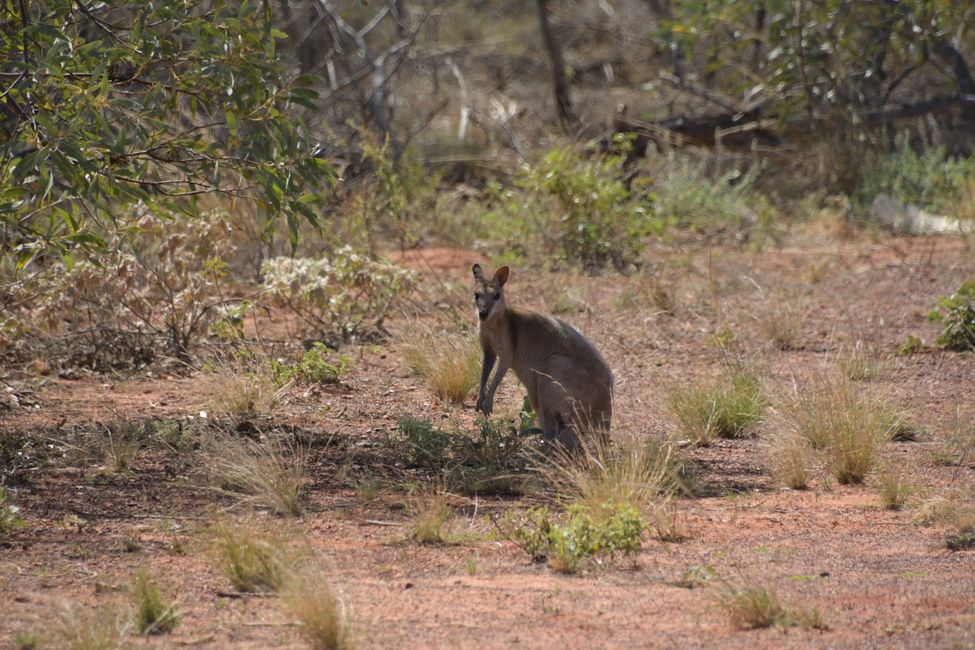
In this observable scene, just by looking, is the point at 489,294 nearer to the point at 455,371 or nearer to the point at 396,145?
the point at 455,371

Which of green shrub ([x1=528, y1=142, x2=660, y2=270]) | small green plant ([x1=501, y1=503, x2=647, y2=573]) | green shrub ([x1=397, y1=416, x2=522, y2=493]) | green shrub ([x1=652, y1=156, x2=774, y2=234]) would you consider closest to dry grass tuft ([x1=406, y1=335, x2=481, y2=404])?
green shrub ([x1=397, y1=416, x2=522, y2=493])

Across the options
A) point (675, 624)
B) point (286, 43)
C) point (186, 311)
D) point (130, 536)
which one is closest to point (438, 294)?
point (186, 311)

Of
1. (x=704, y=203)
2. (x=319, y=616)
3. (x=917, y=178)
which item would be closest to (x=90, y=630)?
(x=319, y=616)

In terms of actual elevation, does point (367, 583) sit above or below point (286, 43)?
below

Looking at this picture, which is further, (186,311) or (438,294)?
(438,294)

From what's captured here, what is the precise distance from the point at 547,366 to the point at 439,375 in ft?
4.92

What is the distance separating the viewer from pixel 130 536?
5375 mm

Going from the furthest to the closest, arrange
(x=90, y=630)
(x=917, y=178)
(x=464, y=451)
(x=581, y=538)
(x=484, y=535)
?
(x=917, y=178) < (x=464, y=451) < (x=484, y=535) < (x=581, y=538) < (x=90, y=630)

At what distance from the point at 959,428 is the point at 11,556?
533cm

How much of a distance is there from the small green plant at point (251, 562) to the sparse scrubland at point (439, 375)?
0.02m

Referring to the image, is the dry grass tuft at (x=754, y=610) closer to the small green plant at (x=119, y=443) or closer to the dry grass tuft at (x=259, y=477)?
the dry grass tuft at (x=259, y=477)

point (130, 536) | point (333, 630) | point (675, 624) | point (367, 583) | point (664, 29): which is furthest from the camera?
point (664, 29)

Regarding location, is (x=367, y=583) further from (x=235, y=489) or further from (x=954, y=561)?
(x=954, y=561)

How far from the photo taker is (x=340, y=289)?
9.91 meters
